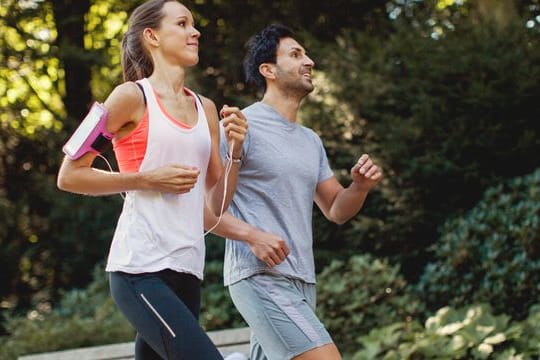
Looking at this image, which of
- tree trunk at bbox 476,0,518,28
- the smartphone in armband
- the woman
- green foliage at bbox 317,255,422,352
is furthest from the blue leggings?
tree trunk at bbox 476,0,518,28

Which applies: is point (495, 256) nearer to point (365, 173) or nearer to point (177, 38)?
point (365, 173)

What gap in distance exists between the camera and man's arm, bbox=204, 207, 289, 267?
328cm

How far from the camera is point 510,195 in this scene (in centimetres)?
712

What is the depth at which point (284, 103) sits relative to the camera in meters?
3.81

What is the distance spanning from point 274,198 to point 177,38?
2.53 feet

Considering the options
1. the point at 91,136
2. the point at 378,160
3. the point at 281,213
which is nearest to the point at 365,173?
the point at 281,213

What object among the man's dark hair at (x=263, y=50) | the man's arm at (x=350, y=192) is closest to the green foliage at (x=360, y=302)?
the man's arm at (x=350, y=192)

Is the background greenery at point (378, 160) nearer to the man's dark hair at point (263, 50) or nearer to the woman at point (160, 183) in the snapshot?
the man's dark hair at point (263, 50)

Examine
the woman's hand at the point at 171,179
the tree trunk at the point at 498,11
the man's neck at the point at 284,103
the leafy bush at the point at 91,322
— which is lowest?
the leafy bush at the point at 91,322

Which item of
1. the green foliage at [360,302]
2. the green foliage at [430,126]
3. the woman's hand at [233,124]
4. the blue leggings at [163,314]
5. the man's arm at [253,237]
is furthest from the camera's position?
the green foliage at [430,126]

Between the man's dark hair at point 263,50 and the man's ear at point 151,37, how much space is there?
880 millimetres

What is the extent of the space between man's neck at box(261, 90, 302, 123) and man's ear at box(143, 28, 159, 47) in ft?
2.70

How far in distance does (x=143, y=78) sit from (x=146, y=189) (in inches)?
19.9

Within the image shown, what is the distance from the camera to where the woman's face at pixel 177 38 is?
10.1 feet
